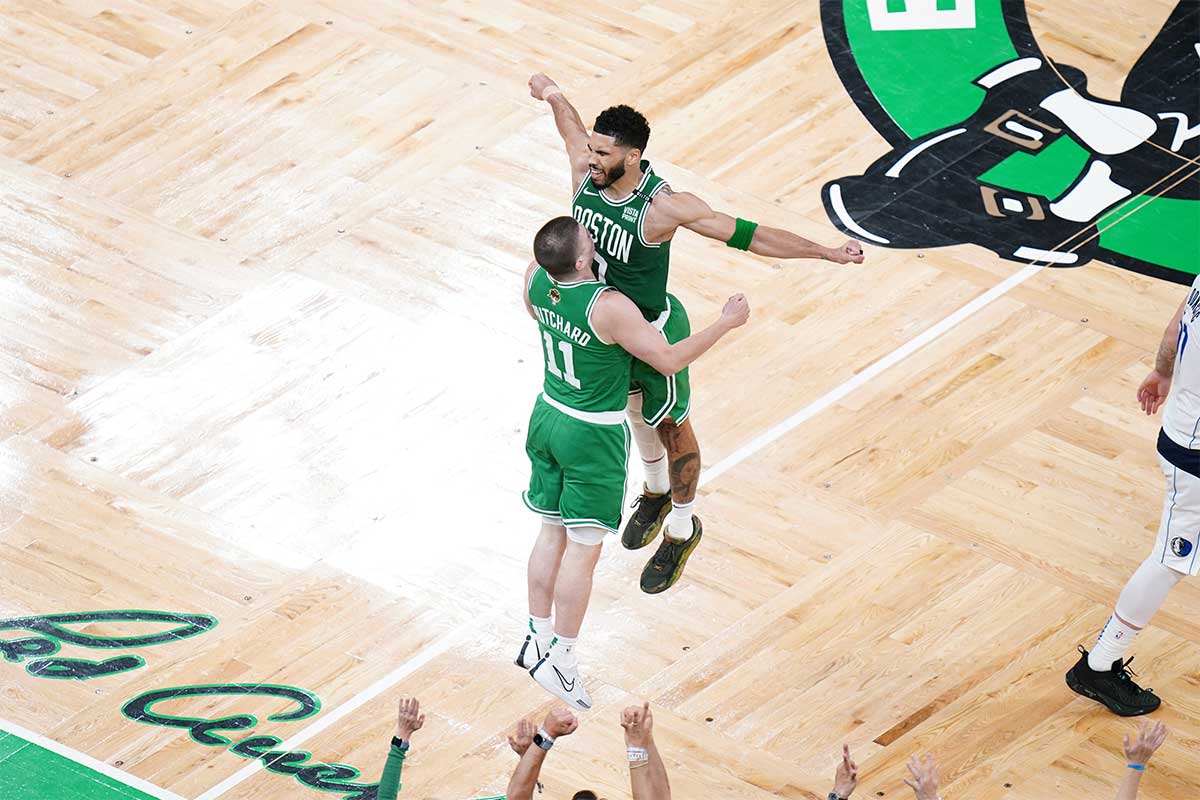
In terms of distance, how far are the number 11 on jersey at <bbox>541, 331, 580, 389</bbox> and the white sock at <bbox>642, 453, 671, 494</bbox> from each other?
46.2 inches

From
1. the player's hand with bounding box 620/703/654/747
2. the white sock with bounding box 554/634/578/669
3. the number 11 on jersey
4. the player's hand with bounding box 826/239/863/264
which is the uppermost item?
the player's hand with bounding box 826/239/863/264

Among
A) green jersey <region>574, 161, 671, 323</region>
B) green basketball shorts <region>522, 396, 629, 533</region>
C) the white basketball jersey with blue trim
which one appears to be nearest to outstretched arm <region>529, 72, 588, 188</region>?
green jersey <region>574, 161, 671, 323</region>

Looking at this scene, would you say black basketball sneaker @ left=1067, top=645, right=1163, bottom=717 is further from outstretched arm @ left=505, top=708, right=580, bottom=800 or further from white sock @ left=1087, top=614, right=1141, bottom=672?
outstretched arm @ left=505, top=708, right=580, bottom=800

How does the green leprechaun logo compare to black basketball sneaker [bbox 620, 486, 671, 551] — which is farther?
the green leprechaun logo

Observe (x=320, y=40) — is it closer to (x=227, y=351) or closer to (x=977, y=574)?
(x=227, y=351)

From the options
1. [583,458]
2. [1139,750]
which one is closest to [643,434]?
[583,458]

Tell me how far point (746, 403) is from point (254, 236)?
3345 mm

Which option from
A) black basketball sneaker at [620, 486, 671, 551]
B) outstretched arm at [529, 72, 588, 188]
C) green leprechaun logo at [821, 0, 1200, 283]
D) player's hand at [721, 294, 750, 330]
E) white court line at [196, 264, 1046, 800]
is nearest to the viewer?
player's hand at [721, 294, 750, 330]

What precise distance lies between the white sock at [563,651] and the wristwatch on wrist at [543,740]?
0.94 metres

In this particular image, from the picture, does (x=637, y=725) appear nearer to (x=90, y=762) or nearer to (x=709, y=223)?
(x=709, y=223)

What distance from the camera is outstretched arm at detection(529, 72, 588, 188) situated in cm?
916

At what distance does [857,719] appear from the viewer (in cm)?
998

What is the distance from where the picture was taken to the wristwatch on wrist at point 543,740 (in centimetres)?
831

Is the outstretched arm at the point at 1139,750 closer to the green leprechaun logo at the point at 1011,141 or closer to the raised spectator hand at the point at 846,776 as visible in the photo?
the raised spectator hand at the point at 846,776
